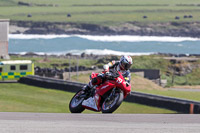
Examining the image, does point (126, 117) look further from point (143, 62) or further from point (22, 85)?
point (143, 62)

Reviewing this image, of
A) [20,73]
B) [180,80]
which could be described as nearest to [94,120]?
[20,73]

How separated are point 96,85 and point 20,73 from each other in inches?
1222

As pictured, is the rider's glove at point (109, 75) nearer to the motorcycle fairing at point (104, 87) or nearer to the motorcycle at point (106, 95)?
the motorcycle at point (106, 95)

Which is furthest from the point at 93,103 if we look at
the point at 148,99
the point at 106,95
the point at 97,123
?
the point at 148,99

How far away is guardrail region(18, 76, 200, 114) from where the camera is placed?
86.4 feet

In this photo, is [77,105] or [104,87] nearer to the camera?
[104,87]

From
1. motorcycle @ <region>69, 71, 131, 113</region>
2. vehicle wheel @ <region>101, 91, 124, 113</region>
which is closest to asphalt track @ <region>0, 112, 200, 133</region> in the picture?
vehicle wheel @ <region>101, 91, 124, 113</region>

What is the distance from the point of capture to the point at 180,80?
6962 cm

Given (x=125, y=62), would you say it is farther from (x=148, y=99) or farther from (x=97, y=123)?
(x=148, y=99)

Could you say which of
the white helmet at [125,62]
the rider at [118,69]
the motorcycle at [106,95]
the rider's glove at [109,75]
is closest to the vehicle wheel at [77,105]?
the motorcycle at [106,95]

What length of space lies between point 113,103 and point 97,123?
131 inches

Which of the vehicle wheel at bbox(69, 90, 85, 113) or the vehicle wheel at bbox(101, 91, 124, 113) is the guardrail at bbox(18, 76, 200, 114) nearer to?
the vehicle wheel at bbox(69, 90, 85, 113)

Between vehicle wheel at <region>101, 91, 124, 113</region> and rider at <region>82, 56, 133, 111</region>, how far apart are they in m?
0.33

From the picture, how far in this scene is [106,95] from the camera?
50.3 feet
